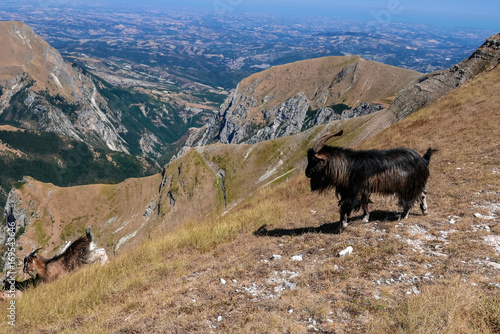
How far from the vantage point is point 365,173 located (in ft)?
29.4

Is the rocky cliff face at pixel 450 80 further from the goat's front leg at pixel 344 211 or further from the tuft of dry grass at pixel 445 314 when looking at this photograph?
the tuft of dry grass at pixel 445 314

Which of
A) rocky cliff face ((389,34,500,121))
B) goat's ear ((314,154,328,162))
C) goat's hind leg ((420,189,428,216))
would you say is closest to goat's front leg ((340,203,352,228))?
goat's ear ((314,154,328,162))

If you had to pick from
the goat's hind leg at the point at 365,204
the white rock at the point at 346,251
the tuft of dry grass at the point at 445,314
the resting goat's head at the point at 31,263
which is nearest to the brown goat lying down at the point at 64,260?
the resting goat's head at the point at 31,263

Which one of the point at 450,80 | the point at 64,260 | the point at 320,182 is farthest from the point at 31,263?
the point at 450,80

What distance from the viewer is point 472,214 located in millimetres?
8906

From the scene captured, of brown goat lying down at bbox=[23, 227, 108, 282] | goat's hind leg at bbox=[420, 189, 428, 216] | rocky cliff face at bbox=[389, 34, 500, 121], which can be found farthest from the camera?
rocky cliff face at bbox=[389, 34, 500, 121]

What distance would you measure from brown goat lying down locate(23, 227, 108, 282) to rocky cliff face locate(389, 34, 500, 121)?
46.1m

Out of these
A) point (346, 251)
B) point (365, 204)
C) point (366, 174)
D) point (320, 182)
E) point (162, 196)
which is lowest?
point (162, 196)

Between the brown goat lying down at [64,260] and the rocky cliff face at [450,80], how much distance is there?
4612cm

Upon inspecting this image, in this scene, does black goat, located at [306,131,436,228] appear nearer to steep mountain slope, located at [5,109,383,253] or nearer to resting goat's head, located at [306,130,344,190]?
resting goat's head, located at [306,130,344,190]

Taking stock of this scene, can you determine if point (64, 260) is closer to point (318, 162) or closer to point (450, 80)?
point (318, 162)

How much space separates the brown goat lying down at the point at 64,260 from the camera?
11898 millimetres

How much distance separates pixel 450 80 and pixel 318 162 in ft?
143

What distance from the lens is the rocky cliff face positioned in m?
37.1
